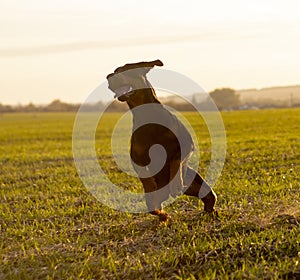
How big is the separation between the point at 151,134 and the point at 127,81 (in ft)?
2.20

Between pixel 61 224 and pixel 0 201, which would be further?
pixel 0 201

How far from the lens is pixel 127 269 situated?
4.85 metres

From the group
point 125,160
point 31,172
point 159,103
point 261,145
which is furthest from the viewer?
point 261,145

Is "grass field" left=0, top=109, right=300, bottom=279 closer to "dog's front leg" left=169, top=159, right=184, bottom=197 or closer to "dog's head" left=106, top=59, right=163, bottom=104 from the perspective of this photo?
"dog's front leg" left=169, top=159, right=184, bottom=197

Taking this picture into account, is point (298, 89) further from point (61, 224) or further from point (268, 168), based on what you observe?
point (61, 224)

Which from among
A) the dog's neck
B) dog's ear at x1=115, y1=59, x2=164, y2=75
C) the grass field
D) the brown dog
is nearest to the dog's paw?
the brown dog

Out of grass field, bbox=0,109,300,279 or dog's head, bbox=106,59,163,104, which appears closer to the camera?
grass field, bbox=0,109,300,279

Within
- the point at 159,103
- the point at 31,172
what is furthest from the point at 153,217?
the point at 31,172

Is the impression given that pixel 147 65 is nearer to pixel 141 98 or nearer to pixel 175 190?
pixel 141 98

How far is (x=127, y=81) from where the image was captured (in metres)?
5.61

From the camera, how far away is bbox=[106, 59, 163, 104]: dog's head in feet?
18.4

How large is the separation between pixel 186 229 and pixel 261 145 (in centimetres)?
1134

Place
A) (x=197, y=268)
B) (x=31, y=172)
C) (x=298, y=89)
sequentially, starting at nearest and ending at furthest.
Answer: (x=197, y=268) → (x=31, y=172) → (x=298, y=89)

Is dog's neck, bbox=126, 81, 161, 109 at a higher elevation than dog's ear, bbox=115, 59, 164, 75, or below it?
below
